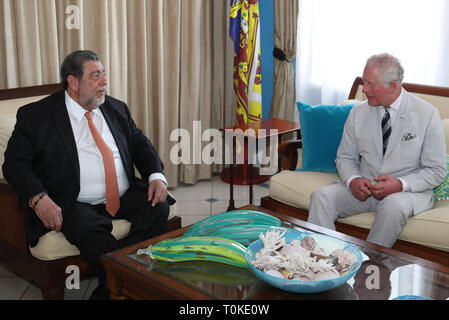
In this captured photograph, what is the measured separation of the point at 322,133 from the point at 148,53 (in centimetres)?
165

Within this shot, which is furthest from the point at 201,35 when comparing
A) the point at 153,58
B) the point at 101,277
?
the point at 101,277

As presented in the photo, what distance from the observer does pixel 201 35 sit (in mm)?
4617

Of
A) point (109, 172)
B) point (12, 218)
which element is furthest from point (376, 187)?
point (12, 218)

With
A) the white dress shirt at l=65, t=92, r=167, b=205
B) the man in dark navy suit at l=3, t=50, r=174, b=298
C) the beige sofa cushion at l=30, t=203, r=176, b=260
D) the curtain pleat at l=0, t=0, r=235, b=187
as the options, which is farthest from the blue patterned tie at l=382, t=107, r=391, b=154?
the curtain pleat at l=0, t=0, r=235, b=187

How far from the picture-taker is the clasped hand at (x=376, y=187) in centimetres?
283

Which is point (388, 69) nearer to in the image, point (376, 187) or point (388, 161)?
point (388, 161)

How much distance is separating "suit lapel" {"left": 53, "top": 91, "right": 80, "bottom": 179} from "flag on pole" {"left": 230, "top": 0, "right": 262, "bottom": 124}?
1989 mm

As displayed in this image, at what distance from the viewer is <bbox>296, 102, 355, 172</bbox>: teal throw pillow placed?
3.22 m

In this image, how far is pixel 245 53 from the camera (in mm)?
4473

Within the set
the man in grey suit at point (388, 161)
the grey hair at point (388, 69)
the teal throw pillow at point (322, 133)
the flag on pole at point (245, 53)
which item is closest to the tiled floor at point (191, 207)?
the flag on pole at point (245, 53)

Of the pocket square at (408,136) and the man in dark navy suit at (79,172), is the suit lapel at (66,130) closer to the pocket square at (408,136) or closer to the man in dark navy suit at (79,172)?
the man in dark navy suit at (79,172)
